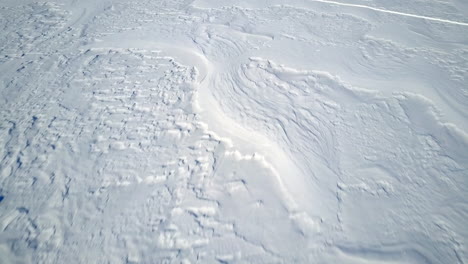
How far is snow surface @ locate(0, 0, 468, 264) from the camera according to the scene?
1155 millimetres

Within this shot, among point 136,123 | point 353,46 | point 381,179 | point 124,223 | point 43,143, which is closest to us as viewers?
point 124,223

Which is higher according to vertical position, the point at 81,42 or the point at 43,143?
the point at 81,42

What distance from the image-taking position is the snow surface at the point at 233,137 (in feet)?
3.79

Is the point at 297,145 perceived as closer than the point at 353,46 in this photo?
Yes

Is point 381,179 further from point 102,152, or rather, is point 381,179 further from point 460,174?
point 102,152

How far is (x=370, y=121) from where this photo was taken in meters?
1.61

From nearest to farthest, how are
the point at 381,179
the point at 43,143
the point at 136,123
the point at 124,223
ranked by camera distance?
1. the point at 124,223
2. the point at 381,179
3. the point at 43,143
4. the point at 136,123

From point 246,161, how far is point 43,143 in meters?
1.11

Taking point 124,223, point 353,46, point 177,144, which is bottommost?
point 124,223

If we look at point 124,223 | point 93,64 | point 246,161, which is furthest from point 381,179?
point 93,64

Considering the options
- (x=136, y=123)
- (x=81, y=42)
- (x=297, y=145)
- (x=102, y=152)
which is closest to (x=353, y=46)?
(x=297, y=145)

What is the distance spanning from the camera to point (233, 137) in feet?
4.98

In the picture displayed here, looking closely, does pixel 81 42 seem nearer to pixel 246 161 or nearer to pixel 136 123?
pixel 136 123

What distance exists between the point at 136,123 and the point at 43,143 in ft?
1.61
